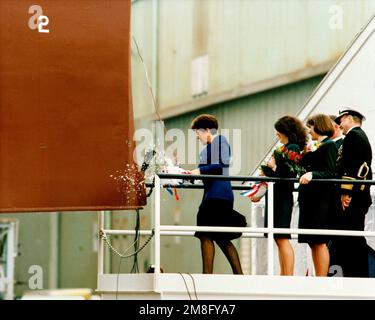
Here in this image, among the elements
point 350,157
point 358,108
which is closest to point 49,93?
point 350,157

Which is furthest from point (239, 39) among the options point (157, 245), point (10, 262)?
point (157, 245)

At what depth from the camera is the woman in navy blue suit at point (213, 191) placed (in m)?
8.11

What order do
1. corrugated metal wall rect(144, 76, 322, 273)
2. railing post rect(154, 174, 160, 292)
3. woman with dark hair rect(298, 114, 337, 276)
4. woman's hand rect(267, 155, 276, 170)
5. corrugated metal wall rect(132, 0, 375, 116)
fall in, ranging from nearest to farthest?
→ railing post rect(154, 174, 160, 292) < woman with dark hair rect(298, 114, 337, 276) < woman's hand rect(267, 155, 276, 170) < corrugated metal wall rect(132, 0, 375, 116) < corrugated metal wall rect(144, 76, 322, 273)

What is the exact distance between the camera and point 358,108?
9477 mm

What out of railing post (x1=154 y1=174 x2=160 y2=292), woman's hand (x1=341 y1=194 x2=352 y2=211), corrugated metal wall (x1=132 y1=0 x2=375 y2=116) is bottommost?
railing post (x1=154 y1=174 x2=160 y2=292)

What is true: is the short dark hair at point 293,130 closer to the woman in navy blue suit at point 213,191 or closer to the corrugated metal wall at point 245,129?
the woman in navy blue suit at point 213,191

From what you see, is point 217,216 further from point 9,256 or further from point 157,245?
point 9,256

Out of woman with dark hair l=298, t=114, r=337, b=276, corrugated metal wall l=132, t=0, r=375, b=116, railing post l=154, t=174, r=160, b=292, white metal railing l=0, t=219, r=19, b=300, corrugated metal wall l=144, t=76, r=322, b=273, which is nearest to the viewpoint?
railing post l=154, t=174, r=160, b=292

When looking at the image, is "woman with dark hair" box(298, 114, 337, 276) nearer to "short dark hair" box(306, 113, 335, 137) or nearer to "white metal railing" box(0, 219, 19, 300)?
"short dark hair" box(306, 113, 335, 137)

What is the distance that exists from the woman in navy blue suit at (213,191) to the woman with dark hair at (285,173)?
34cm

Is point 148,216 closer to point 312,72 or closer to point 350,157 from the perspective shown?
point 312,72

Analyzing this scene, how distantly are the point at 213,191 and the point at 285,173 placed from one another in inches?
20.7

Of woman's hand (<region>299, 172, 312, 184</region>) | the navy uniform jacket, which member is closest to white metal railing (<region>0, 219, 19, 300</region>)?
the navy uniform jacket

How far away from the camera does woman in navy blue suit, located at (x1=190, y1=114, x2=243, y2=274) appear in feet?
26.6
